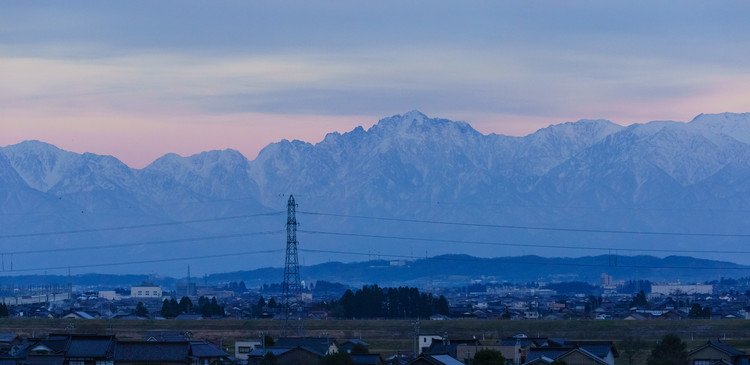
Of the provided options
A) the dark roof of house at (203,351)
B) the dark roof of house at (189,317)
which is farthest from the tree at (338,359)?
the dark roof of house at (189,317)

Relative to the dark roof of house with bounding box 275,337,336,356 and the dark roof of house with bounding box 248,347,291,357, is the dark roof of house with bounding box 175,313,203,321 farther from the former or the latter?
the dark roof of house with bounding box 248,347,291,357

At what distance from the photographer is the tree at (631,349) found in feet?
151

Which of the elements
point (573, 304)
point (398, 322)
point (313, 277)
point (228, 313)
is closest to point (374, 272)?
point (313, 277)

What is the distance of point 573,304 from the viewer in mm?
90312

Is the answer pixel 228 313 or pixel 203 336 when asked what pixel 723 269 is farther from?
pixel 203 336

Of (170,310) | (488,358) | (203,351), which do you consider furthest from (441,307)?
(488,358)

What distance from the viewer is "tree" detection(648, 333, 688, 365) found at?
39.1 metres

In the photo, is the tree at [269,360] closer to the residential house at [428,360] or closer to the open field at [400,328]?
the residential house at [428,360]

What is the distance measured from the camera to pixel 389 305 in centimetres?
6869

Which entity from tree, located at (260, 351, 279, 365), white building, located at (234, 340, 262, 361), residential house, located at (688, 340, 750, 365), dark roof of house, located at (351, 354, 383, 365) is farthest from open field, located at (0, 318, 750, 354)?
tree, located at (260, 351, 279, 365)

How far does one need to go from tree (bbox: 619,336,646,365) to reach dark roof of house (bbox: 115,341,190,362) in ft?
42.2

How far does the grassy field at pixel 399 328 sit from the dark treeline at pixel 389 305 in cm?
584

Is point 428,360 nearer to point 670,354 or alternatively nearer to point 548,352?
point 548,352

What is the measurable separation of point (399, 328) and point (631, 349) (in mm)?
13024
